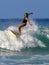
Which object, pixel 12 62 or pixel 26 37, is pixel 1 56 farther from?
pixel 26 37

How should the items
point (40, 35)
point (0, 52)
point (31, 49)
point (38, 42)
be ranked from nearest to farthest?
point (0, 52)
point (31, 49)
point (38, 42)
point (40, 35)

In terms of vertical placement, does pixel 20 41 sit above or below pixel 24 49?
above

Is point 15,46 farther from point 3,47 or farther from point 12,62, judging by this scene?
point 12,62

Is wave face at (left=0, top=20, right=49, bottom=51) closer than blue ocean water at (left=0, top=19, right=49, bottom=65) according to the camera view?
No

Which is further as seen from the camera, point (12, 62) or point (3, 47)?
point (3, 47)

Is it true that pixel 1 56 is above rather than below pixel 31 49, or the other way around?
below

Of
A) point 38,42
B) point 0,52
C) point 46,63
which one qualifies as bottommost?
point 46,63

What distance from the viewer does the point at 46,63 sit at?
1291 centimetres

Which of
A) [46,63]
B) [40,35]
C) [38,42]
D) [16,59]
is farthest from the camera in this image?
[40,35]

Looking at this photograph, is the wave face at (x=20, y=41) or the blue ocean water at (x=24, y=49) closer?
the blue ocean water at (x=24, y=49)

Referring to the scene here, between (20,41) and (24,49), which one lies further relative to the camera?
(20,41)

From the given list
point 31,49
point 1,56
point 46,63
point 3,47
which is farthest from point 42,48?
point 46,63

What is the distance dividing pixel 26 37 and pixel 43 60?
5.80 metres

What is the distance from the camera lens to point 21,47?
17.5 m
